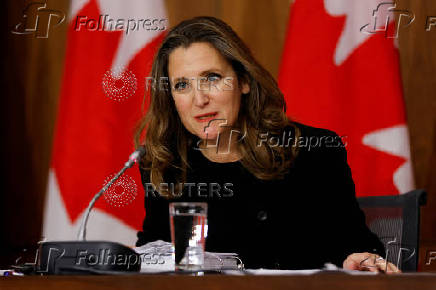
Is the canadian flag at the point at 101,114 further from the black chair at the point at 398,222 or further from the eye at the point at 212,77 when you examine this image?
the black chair at the point at 398,222

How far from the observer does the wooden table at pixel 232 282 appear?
0.58m

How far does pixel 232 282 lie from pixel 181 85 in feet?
4.78

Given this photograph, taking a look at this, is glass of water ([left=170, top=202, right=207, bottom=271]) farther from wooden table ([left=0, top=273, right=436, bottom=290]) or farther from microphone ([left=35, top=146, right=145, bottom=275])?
wooden table ([left=0, top=273, right=436, bottom=290])

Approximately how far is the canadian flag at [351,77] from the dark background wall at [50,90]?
0.10 metres

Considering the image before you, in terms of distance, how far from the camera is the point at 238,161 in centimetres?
192

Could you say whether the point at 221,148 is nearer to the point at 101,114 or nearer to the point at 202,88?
the point at 202,88

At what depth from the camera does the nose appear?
2.00 m

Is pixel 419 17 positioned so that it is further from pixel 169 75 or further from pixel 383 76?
pixel 169 75

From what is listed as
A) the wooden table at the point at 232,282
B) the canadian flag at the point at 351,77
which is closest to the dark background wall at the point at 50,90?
the canadian flag at the point at 351,77

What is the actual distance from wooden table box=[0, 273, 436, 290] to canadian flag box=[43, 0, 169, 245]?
61.5 inches

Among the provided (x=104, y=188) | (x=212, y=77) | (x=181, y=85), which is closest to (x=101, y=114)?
(x=181, y=85)

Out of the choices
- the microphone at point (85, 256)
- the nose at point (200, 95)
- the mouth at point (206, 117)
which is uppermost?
the nose at point (200, 95)

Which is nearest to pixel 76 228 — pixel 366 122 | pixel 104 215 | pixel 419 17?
pixel 104 215

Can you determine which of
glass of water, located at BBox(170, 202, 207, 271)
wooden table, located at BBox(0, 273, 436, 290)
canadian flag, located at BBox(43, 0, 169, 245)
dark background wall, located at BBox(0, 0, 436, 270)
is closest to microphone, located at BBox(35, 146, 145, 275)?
glass of water, located at BBox(170, 202, 207, 271)
